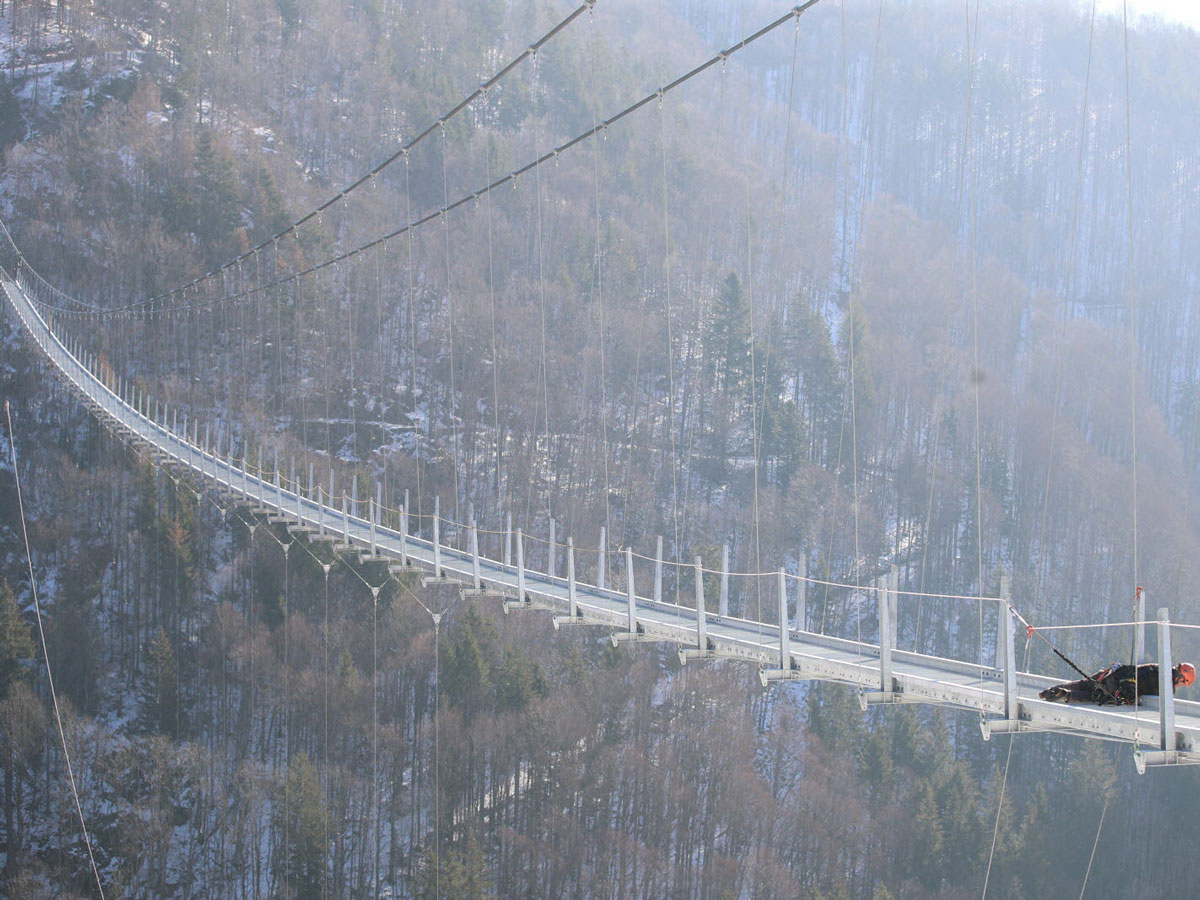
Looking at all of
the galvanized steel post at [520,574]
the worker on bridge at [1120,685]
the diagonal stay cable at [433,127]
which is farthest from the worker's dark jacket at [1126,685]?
the diagonal stay cable at [433,127]

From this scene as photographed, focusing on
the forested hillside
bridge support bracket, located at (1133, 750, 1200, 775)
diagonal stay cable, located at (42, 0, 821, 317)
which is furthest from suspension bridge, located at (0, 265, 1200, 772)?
the forested hillside

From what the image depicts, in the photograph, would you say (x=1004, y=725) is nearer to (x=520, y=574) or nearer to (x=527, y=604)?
(x=520, y=574)

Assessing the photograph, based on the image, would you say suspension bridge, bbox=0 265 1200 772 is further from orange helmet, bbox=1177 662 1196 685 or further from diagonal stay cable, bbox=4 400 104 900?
diagonal stay cable, bbox=4 400 104 900

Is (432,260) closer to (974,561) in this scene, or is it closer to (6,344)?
(6,344)

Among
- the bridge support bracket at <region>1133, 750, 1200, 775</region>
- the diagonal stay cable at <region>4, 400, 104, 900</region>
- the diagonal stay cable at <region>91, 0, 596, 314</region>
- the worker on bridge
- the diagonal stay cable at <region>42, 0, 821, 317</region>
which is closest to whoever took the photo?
the bridge support bracket at <region>1133, 750, 1200, 775</region>

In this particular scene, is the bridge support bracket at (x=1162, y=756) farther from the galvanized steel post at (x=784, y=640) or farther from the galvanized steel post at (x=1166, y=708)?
the galvanized steel post at (x=784, y=640)

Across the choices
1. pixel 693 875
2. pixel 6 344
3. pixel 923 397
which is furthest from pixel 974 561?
pixel 6 344

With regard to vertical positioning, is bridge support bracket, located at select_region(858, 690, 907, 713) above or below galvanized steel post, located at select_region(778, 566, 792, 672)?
below

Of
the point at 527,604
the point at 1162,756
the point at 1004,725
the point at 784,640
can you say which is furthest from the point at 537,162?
the point at 1162,756

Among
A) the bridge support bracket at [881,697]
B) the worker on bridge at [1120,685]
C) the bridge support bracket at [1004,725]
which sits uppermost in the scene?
the worker on bridge at [1120,685]
